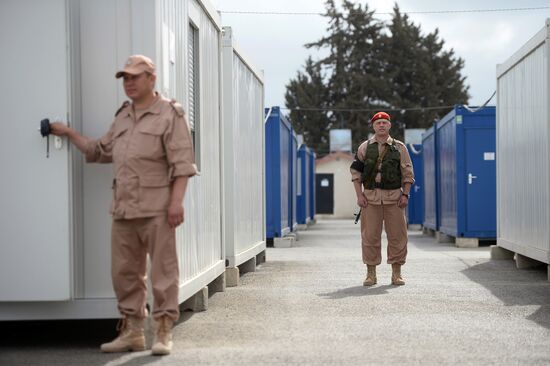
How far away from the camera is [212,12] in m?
9.34

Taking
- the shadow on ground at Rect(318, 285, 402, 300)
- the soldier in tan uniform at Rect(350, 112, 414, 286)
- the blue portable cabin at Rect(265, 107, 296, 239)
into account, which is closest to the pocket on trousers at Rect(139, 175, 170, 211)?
the shadow on ground at Rect(318, 285, 402, 300)

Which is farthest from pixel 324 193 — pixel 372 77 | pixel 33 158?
pixel 33 158

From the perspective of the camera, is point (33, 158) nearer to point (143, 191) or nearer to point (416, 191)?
point (143, 191)

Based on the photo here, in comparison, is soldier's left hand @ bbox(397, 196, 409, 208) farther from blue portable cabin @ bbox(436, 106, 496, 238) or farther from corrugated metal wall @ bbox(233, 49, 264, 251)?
blue portable cabin @ bbox(436, 106, 496, 238)

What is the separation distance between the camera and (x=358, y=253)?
633 inches

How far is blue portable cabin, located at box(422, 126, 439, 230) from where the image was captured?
21625mm

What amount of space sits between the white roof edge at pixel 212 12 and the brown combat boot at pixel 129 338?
3322 mm

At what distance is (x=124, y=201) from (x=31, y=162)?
2.49 feet

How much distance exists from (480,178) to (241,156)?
24.9 ft

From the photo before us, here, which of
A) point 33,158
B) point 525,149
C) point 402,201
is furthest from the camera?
point 525,149

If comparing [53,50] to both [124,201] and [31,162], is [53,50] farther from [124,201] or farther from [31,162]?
[124,201]

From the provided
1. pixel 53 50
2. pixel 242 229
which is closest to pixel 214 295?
pixel 242 229

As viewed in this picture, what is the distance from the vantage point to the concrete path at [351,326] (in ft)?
19.7

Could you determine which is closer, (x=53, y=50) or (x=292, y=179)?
(x=53, y=50)
